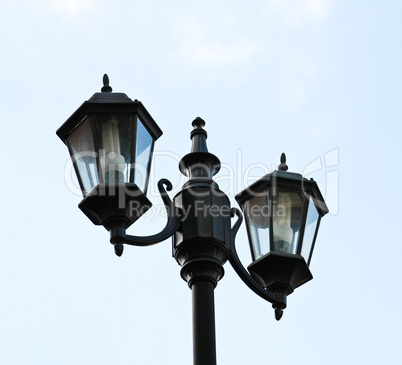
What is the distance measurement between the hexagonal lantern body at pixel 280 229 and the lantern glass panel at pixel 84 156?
112 cm

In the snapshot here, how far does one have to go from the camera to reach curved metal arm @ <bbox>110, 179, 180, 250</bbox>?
5031mm

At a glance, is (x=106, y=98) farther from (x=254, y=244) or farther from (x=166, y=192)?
(x=254, y=244)

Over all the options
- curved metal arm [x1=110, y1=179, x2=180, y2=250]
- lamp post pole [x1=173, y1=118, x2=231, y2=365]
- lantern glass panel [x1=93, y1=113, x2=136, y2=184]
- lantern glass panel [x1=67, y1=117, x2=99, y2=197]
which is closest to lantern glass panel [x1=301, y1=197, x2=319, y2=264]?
lamp post pole [x1=173, y1=118, x2=231, y2=365]

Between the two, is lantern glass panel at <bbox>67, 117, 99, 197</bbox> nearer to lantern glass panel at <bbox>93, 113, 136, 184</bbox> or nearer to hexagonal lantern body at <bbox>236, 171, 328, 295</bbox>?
lantern glass panel at <bbox>93, 113, 136, 184</bbox>

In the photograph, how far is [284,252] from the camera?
223 inches

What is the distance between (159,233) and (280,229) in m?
0.84

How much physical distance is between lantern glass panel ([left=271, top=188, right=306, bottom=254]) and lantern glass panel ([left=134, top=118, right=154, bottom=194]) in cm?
88

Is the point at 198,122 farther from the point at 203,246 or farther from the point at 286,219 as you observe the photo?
the point at 203,246

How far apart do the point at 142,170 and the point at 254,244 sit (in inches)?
37.5

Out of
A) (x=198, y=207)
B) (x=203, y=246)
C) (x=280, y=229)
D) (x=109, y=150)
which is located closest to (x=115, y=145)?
(x=109, y=150)

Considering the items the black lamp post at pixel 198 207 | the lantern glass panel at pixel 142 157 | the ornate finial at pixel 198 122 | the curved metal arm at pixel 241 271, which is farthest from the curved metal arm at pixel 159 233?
the ornate finial at pixel 198 122

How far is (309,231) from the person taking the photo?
19.0 feet

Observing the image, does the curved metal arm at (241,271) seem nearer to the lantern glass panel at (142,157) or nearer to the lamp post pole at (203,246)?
the lamp post pole at (203,246)

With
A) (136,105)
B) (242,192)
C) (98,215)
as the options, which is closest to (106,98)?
(136,105)
